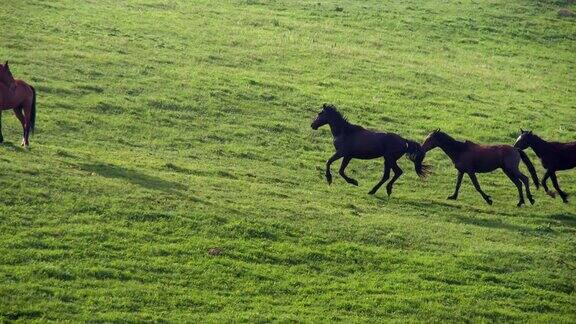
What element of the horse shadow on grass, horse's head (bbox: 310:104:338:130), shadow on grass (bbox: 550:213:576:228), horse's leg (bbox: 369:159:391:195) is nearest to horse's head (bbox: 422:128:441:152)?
horse's leg (bbox: 369:159:391:195)

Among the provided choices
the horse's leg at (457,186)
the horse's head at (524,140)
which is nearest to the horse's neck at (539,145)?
the horse's head at (524,140)

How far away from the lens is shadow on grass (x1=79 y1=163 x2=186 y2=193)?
25.8 metres

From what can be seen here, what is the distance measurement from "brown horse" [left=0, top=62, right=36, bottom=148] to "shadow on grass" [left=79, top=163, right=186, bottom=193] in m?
2.49

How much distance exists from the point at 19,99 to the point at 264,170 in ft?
24.3

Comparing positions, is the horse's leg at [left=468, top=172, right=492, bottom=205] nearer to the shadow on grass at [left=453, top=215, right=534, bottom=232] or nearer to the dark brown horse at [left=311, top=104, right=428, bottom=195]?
the dark brown horse at [left=311, top=104, right=428, bottom=195]

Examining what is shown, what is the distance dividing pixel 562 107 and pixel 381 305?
2307 centimetres

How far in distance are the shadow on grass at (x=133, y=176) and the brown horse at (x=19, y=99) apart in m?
2.49

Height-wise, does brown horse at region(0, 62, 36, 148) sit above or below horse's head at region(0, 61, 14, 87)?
below

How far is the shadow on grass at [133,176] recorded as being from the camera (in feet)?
84.5

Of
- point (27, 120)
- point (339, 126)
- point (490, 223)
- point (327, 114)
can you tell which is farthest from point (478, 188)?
point (27, 120)

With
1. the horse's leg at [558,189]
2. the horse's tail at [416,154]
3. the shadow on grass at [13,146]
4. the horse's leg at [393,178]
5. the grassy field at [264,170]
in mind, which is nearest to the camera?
the grassy field at [264,170]

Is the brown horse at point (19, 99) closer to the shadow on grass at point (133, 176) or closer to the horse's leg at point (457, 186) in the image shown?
the shadow on grass at point (133, 176)

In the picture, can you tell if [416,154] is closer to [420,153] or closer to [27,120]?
[420,153]

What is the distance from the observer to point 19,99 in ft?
91.3
